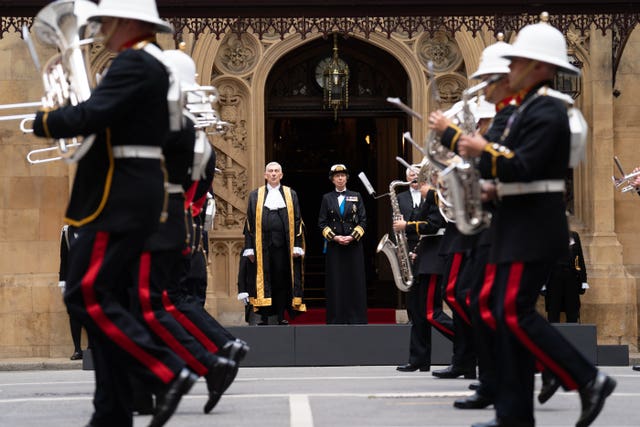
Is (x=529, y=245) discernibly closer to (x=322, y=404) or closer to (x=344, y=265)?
(x=322, y=404)

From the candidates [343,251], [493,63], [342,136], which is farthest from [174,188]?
[342,136]

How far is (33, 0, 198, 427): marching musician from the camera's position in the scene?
7.46 m

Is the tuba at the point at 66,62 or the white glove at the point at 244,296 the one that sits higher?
the tuba at the point at 66,62

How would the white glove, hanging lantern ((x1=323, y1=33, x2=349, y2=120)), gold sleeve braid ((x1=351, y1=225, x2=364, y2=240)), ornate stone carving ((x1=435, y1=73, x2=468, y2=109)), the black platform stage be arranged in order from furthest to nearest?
1. hanging lantern ((x1=323, y1=33, x2=349, y2=120))
2. ornate stone carving ((x1=435, y1=73, x2=468, y2=109))
3. the white glove
4. gold sleeve braid ((x1=351, y1=225, x2=364, y2=240))
5. the black platform stage

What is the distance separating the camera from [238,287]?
19.2m

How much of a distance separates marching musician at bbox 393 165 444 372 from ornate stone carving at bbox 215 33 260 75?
666 centimetres

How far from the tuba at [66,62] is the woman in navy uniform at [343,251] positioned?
985cm

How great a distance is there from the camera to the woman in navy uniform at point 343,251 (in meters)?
18.5

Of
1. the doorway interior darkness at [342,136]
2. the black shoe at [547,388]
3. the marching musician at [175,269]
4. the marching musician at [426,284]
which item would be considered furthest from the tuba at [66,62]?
the doorway interior darkness at [342,136]

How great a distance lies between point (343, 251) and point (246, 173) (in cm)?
277

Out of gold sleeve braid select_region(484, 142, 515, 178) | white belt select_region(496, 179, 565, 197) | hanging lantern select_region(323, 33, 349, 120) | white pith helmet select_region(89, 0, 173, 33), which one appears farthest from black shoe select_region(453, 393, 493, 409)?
hanging lantern select_region(323, 33, 349, 120)

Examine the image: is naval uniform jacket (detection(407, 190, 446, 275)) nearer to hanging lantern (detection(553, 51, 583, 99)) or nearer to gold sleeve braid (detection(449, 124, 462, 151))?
gold sleeve braid (detection(449, 124, 462, 151))

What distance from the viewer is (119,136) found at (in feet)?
24.8

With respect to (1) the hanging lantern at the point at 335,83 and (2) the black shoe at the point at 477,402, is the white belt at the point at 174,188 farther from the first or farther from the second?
(1) the hanging lantern at the point at 335,83
